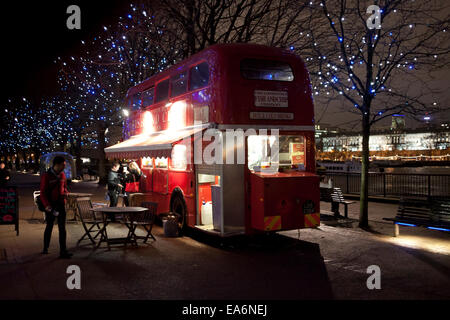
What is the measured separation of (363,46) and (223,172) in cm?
598

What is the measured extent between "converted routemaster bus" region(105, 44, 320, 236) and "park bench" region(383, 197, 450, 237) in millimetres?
2354

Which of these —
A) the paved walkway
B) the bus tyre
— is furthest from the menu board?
the bus tyre

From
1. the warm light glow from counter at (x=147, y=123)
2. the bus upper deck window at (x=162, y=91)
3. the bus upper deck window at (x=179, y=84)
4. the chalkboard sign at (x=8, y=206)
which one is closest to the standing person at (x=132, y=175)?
the warm light glow from counter at (x=147, y=123)

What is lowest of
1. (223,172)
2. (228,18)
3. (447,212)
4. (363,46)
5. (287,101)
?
(447,212)

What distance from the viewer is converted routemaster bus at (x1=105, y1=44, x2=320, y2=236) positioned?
905cm

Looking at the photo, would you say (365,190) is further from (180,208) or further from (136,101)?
(136,101)

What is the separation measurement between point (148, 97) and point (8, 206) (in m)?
5.20

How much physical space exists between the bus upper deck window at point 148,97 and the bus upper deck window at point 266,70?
15.5 ft

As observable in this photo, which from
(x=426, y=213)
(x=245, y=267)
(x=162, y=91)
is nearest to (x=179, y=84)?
Answer: (x=162, y=91)

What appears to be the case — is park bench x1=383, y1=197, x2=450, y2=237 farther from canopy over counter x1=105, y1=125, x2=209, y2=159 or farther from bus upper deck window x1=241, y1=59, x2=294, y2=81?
canopy over counter x1=105, y1=125, x2=209, y2=159

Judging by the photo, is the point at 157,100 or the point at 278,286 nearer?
the point at 278,286

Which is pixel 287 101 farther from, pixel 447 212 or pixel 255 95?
pixel 447 212

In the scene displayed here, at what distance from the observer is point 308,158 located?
32.3 ft
